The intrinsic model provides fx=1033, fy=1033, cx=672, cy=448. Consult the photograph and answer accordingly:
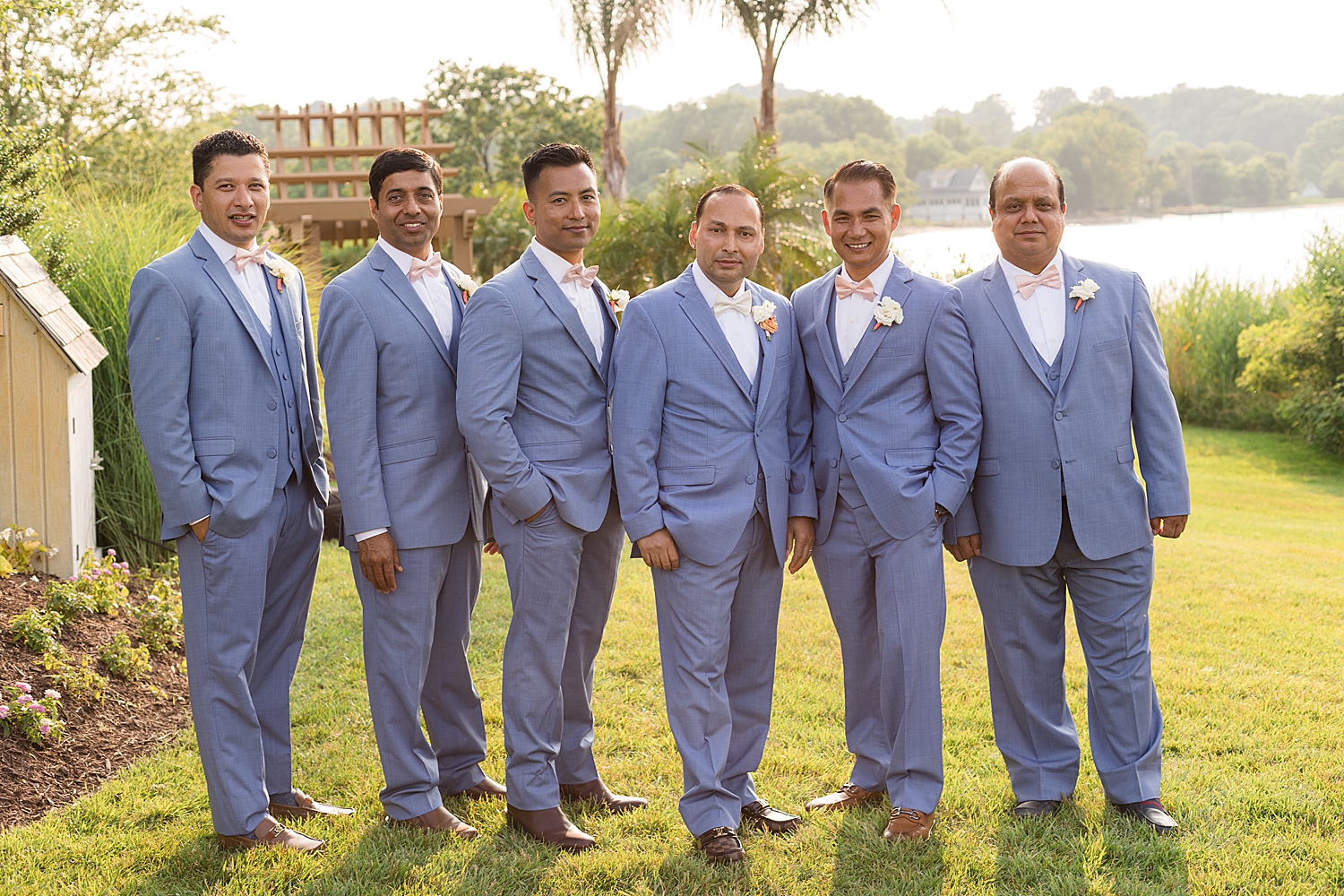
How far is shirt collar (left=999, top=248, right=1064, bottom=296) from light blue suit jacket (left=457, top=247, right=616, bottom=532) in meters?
1.55

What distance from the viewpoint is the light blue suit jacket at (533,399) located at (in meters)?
3.50

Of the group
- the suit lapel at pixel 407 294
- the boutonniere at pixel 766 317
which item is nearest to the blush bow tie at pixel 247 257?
the suit lapel at pixel 407 294

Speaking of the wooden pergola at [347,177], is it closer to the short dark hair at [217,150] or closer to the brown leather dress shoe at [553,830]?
the short dark hair at [217,150]

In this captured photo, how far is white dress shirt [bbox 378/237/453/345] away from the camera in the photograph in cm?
374

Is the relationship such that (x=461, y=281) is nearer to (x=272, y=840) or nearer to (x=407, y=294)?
(x=407, y=294)

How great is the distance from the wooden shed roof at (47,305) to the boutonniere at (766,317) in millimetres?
3867

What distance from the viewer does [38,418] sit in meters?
5.45

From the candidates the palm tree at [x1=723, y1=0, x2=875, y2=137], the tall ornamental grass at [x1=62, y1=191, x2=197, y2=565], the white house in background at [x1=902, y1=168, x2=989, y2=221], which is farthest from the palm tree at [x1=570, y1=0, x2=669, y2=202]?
the white house in background at [x1=902, y1=168, x2=989, y2=221]

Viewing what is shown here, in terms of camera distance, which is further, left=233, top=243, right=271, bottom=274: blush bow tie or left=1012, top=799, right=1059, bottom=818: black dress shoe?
left=1012, top=799, right=1059, bottom=818: black dress shoe

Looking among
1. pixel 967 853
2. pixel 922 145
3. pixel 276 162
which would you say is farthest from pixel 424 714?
pixel 922 145

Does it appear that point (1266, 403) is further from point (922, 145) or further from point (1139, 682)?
point (922, 145)

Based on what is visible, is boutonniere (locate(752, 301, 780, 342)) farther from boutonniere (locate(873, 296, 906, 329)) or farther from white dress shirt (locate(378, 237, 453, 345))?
white dress shirt (locate(378, 237, 453, 345))

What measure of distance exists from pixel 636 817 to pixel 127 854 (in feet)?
5.75

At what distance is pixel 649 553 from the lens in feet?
11.8
